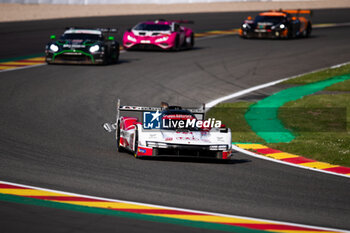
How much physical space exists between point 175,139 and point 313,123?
19.8ft

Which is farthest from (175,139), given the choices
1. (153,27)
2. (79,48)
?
(153,27)

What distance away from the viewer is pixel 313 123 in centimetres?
1794

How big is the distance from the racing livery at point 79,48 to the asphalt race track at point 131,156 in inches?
17.9

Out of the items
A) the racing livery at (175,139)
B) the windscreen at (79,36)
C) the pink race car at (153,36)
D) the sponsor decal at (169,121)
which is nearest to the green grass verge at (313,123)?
the racing livery at (175,139)

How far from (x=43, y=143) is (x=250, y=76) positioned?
13110 mm

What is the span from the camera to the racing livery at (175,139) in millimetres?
12938

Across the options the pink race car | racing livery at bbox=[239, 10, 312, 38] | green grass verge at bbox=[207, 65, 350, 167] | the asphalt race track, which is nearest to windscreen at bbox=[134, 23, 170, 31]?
the pink race car

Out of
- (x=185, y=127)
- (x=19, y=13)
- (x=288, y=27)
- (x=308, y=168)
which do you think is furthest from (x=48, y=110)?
(x=19, y=13)

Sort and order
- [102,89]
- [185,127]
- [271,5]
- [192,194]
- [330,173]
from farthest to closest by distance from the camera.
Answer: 1. [271,5]
2. [102,89]
3. [185,127]
4. [330,173]
5. [192,194]

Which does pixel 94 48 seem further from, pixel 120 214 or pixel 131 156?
pixel 120 214

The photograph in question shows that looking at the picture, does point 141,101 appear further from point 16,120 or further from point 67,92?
point 16,120

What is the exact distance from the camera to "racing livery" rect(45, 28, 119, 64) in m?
26.5

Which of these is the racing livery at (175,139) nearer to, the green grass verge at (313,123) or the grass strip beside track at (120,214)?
the green grass verge at (313,123)

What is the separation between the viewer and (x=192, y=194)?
408 inches
